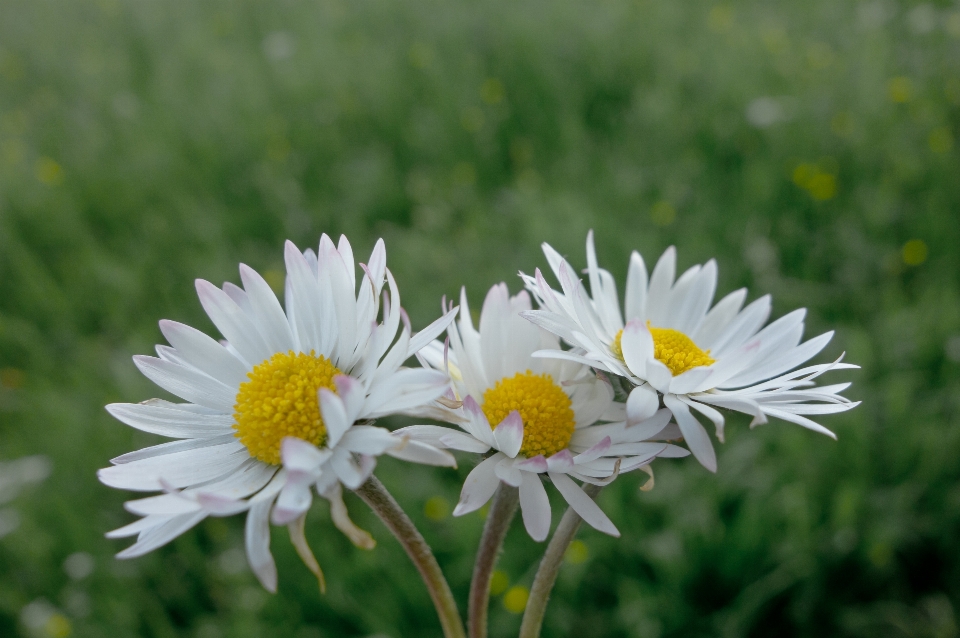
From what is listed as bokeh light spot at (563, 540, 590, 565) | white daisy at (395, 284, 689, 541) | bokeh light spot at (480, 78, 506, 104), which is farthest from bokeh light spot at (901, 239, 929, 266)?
white daisy at (395, 284, 689, 541)

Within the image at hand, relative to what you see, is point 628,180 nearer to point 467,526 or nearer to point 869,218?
point 869,218

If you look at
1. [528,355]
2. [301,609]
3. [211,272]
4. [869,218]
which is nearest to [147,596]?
[301,609]

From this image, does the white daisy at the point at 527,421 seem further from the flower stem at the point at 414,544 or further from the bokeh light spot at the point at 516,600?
the bokeh light spot at the point at 516,600

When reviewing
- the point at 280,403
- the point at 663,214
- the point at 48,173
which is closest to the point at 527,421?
the point at 280,403

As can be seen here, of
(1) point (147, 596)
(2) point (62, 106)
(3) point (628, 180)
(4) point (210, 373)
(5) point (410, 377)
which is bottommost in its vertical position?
(5) point (410, 377)

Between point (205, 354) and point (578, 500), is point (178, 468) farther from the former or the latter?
point (578, 500)

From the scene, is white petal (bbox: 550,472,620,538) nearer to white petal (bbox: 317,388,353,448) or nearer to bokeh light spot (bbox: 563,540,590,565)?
white petal (bbox: 317,388,353,448)

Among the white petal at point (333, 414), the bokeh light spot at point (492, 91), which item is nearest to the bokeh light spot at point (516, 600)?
the white petal at point (333, 414)
